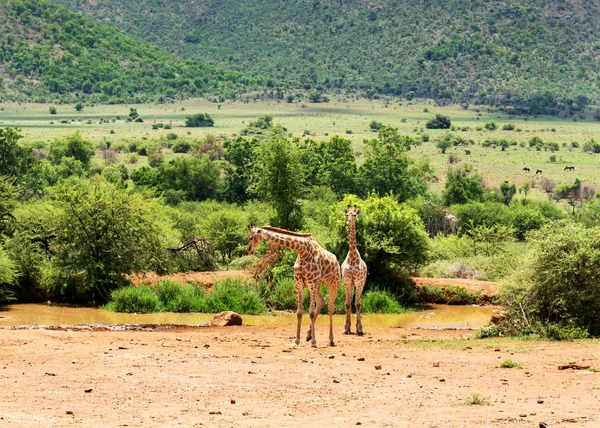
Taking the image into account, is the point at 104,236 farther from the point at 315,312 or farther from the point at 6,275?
the point at 315,312

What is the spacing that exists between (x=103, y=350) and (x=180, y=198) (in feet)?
133

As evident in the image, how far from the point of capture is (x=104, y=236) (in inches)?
1250

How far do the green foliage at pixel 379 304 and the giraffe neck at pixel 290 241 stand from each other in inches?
427

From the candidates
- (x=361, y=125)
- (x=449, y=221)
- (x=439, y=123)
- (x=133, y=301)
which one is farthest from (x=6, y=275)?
(x=439, y=123)

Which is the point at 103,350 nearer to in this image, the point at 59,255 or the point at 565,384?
the point at 565,384

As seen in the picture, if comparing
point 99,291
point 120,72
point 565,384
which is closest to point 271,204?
point 99,291

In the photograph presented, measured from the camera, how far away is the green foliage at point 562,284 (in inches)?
830

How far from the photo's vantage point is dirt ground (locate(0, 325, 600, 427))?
13.5m

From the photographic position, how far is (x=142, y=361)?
57.9 feet

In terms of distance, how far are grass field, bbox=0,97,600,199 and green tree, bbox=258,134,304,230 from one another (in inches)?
1583

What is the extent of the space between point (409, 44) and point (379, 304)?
11911 centimetres

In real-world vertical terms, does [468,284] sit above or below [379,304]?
above

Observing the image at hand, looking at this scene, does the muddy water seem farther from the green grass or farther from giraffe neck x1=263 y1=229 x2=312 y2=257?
the green grass

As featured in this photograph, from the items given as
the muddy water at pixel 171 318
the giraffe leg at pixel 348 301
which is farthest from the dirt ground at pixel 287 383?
the muddy water at pixel 171 318
